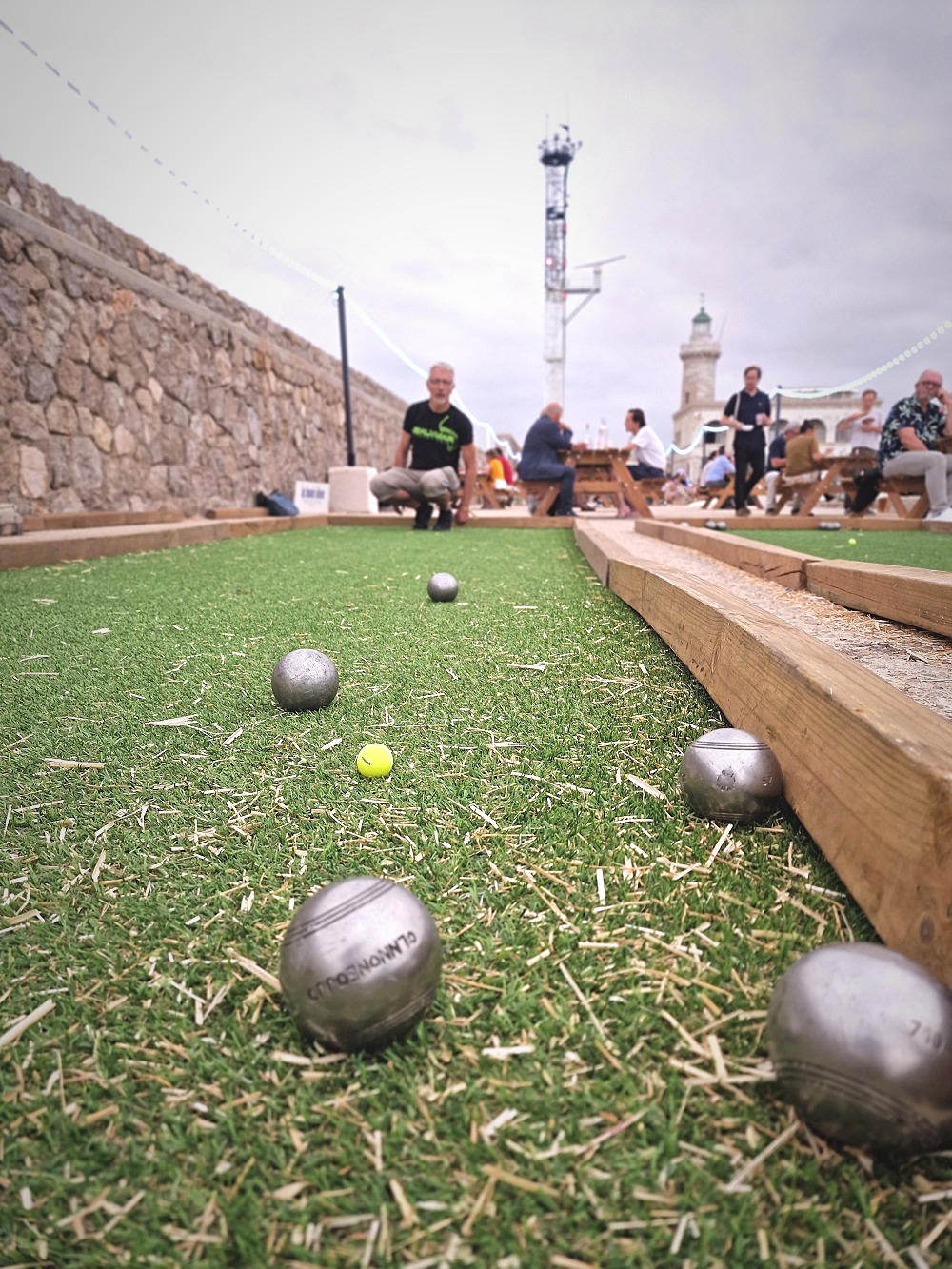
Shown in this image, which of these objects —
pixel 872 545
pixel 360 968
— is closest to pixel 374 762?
pixel 360 968

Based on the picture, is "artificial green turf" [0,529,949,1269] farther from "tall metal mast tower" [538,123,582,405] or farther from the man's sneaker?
"tall metal mast tower" [538,123,582,405]

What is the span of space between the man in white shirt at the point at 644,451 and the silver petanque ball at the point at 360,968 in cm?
1362

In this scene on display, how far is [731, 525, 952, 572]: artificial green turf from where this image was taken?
568 cm

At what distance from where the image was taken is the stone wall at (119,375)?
22.6ft

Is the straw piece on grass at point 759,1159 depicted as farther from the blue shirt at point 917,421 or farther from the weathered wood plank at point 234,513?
the blue shirt at point 917,421

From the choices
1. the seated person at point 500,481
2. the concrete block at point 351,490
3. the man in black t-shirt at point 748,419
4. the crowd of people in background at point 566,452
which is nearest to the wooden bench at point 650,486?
the crowd of people in background at point 566,452

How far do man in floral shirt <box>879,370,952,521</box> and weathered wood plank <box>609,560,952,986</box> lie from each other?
9.67m

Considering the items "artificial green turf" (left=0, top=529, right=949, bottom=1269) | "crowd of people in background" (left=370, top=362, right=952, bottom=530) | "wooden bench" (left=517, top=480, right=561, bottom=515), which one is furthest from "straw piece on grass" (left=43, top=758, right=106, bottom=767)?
"wooden bench" (left=517, top=480, right=561, bottom=515)

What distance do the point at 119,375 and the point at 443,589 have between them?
6453 millimetres

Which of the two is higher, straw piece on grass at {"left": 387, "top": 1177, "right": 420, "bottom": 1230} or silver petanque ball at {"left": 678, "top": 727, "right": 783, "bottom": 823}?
silver petanque ball at {"left": 678, "top": 727, "right": 783, "bottom": 823}

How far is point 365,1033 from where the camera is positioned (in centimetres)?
109

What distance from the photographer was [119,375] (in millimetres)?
8406

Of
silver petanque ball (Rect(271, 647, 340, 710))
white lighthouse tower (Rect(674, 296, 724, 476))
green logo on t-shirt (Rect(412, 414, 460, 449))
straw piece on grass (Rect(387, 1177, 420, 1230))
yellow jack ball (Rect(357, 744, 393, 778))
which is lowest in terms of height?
straw piece on grass (Rect(387, 1177, 420, 1230))

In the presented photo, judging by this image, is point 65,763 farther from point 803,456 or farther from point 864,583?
point 803,456
